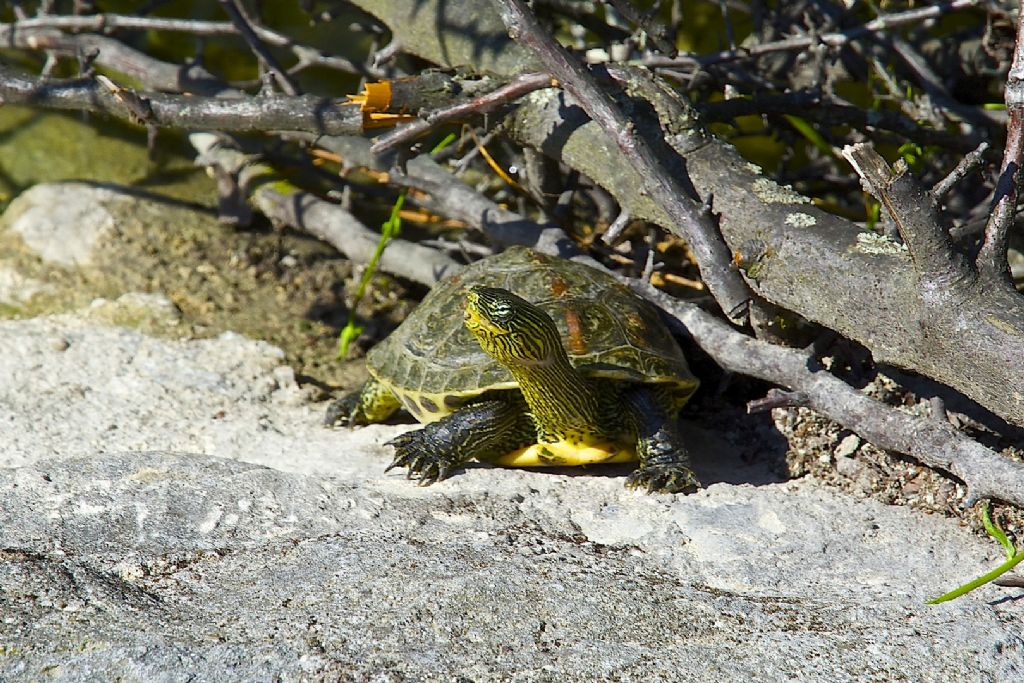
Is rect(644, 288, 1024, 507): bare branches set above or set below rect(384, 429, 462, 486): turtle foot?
above

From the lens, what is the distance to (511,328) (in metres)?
3.02

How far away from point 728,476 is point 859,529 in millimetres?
537

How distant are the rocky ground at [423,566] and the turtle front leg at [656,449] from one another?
0.20 feet

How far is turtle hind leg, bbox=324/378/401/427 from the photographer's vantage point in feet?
12.3

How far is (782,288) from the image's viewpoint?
9.87 feet

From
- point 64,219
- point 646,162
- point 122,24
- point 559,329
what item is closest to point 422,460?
point 559,329

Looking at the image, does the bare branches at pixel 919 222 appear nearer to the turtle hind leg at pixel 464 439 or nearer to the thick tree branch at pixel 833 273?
the thick tree branch at pixel 833 273

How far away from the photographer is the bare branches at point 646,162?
3129mm

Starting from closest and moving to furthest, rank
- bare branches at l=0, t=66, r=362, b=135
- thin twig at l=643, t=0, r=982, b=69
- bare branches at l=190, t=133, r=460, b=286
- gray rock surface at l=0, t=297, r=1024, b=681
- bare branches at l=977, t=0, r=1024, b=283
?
gray rock surface at l=0, t=297, r=1024, b=681 < bare branches at l=977, t=0, r=1024, b=283 < bare branches at l=0, t=66, r=362, b=135 < thin twig at l=643, t=0, r=982, b=69 < bare branches at l=190, t=133, r=460, b=286

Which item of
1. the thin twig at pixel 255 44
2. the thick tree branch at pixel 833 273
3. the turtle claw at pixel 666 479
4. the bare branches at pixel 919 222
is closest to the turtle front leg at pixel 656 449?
the turtle claw at pixel 666 479

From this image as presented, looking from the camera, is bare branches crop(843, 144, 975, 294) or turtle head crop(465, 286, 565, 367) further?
turtle head crop(465, 286, 565, 367)

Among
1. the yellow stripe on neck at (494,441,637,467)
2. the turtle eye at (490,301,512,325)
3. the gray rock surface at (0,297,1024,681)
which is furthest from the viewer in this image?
the yellow stripe on neck at (494,441,637,467)

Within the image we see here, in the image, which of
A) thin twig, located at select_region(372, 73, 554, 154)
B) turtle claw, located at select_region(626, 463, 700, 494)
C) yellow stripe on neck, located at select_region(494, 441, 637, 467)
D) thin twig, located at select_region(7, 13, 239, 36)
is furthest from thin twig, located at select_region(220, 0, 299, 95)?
turtle claw, located at select_region(626, 463, 700, 494)

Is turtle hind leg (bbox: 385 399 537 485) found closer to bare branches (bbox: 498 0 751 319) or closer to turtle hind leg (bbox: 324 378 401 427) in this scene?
turtle hind leg (bbox: 324 378 401 427)
